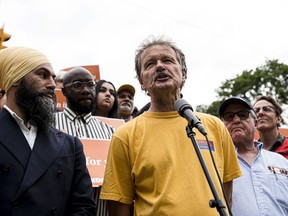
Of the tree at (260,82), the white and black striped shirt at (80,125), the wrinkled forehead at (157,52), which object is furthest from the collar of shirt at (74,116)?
the tree at (260,82)

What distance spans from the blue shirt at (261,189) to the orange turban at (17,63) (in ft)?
6.12

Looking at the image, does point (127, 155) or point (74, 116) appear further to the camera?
point (74, 116)

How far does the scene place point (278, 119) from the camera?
220 inches

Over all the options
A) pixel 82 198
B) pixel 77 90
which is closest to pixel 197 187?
pixel 82 198

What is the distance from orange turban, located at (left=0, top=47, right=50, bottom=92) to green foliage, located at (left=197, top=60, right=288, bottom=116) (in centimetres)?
3984

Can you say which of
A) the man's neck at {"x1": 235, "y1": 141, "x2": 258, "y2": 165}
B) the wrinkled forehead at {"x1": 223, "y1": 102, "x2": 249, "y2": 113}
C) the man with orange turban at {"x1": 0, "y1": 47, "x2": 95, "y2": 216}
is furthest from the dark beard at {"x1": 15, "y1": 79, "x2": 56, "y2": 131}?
the man's neck at {"x1": 235, "y1": 141, "x2": 258, "y2": 165}

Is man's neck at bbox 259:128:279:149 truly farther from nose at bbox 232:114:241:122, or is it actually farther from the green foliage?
the green foliage

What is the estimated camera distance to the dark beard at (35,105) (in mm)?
3027

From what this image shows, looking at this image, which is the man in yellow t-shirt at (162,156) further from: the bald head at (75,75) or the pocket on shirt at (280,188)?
the bald head at (75,75)

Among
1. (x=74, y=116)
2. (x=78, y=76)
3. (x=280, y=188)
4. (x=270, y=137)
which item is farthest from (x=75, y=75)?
(x=270, y=137)

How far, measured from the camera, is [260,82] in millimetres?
43594

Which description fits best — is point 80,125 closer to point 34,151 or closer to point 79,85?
point 79,85

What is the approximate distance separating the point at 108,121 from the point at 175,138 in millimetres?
1929

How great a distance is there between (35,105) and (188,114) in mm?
1070
